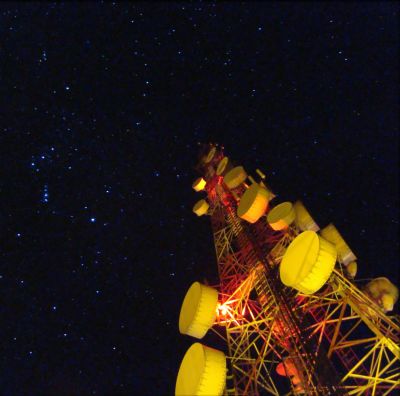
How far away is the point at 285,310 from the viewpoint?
9.33 m

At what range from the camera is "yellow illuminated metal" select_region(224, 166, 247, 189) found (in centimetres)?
1395

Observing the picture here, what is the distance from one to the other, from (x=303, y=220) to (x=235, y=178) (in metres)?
3.60

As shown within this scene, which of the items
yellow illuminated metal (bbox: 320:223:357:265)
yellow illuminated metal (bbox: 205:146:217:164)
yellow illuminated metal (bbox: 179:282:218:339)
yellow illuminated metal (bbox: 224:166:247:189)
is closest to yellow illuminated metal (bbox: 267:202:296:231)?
yellow illuminated metal (bbox: 320:223:357:265)

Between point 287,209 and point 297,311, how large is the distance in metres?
3.02

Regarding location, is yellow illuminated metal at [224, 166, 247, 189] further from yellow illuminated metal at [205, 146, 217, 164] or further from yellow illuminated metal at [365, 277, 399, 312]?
yellow illuminated metal at [365, 277, 399, 312]

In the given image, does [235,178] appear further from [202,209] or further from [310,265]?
[310,265]

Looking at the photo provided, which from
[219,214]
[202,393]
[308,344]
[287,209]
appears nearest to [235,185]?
Result: [219,214]

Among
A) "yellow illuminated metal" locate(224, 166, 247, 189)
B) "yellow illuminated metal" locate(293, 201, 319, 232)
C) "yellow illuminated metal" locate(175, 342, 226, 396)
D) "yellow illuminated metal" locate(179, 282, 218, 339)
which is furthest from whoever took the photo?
"yellow illuminated metal" locate(224, 166, 247, 189)

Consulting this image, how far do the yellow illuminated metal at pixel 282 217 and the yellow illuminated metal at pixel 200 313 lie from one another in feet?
9.27

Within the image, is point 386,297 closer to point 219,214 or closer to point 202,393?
point 202,393

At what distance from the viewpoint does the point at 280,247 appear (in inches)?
440

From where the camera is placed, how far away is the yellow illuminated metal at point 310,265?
7.92 meters

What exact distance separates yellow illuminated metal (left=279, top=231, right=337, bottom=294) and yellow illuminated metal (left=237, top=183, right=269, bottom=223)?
10.5 feet

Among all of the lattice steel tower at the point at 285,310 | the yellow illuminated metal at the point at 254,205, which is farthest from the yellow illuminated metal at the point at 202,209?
the yellow illuminated metal at the point at 254,205
